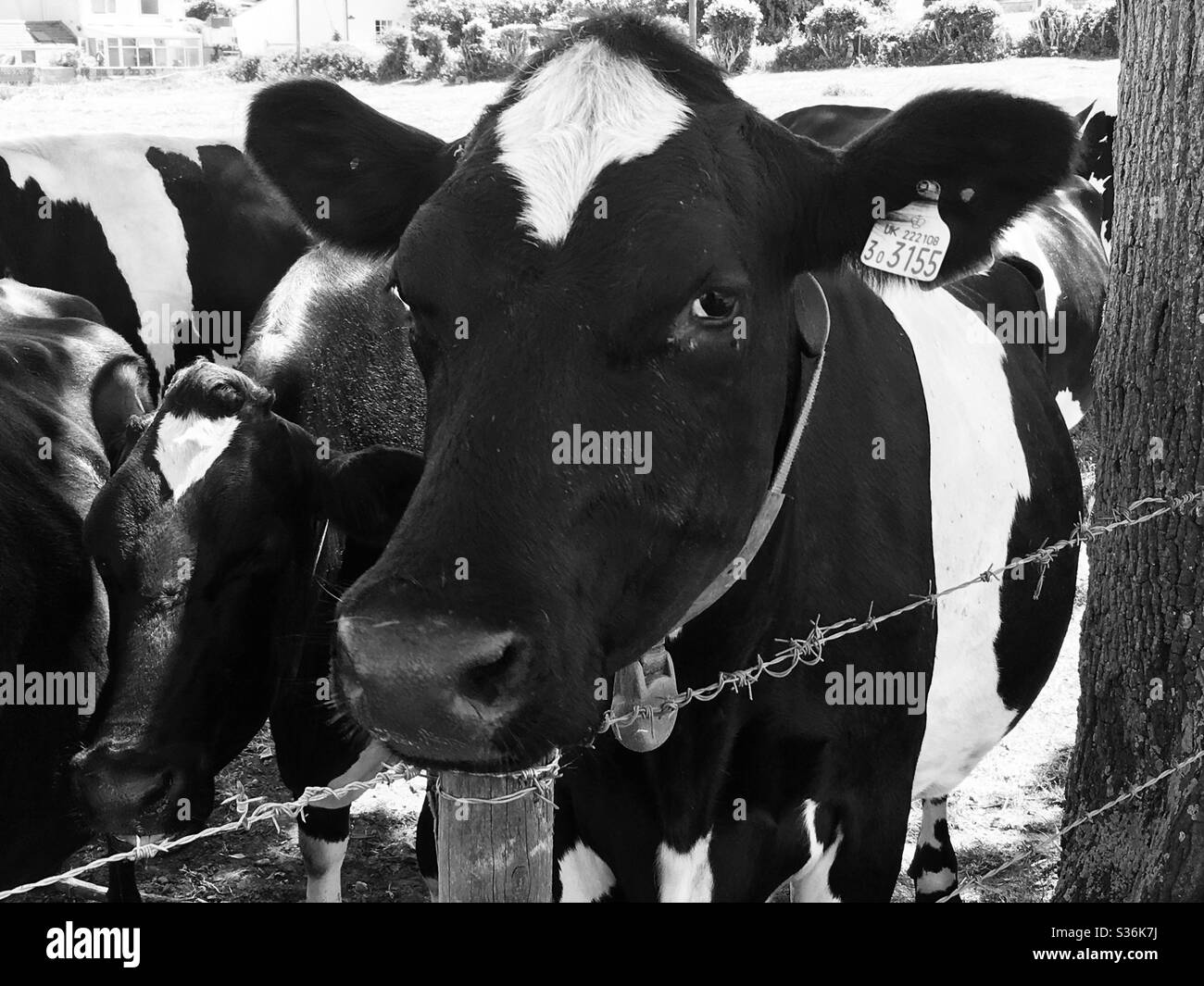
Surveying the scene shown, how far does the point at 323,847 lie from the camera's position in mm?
3980

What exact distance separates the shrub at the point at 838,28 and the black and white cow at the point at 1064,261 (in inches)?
690

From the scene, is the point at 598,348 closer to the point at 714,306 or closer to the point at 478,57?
the point at 714,306

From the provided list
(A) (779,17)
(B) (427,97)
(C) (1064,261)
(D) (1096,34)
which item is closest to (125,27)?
(A) (779,17)

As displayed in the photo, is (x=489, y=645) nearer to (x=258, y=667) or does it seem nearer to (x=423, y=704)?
(x=423, y=704)

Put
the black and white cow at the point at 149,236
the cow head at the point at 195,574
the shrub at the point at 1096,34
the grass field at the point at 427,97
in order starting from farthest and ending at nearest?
the shrub at the point at 1096,34
the grass field at the point at 427,97
the black and white cow at the point at 149,236
the cow head at the point at 195,574

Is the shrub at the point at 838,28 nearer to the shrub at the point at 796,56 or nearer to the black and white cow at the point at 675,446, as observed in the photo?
the shrub at the point at 796,56

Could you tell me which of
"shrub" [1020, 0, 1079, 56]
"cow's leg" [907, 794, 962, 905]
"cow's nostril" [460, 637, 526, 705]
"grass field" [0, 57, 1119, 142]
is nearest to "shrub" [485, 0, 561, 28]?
"grass field" [0, 57, 1119, 142]

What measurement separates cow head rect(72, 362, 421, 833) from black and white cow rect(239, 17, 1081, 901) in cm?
59

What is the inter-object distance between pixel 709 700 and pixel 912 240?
95cm

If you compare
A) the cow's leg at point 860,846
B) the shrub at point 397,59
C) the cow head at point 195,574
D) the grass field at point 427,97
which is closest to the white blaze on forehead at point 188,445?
the cow head at point 195,574

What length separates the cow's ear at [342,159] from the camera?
2.65 m

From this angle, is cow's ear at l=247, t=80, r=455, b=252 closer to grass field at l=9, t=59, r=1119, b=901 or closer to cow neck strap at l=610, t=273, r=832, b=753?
grass field at l=9, t=59, r=1119, b=901
